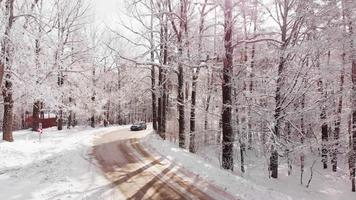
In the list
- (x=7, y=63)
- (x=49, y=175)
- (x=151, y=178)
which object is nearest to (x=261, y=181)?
(x=151, y=178)

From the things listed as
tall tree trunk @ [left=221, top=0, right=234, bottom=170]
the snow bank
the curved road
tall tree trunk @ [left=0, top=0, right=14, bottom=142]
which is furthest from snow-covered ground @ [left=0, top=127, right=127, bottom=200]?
tall tree trunk @ [left=221, top=0, right=234, bottom=170]

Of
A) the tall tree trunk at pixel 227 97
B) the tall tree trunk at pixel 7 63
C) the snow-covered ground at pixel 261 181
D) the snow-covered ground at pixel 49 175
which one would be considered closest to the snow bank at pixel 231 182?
the snow-covered ground at pixel 261 181

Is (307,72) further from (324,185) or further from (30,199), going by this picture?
(30,199)

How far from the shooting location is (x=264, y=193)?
1181 cm

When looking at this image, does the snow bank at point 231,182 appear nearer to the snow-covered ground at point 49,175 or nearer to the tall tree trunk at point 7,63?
the snow-covered ground at point 49,175

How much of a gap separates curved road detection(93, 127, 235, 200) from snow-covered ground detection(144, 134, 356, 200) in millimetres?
526

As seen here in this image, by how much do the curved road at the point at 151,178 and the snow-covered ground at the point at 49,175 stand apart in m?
0.56

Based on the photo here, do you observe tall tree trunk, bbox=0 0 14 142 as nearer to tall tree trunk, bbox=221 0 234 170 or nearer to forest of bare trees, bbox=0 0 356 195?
forest of bare trees, bbox=0 0 356 195

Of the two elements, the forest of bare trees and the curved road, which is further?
the forest of bare trees

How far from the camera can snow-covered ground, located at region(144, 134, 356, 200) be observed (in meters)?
12.2

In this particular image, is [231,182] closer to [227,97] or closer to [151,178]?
[151,178]

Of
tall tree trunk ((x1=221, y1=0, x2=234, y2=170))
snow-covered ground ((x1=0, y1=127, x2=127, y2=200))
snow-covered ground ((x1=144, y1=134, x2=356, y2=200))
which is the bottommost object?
snow-covered ground ((x1=144, y1=134, x2=356, y2=200))

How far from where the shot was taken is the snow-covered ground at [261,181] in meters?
12.2

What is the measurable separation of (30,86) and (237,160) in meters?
16.6
